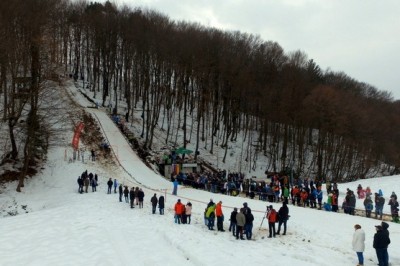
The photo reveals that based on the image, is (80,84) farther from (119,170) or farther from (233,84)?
(119,170)

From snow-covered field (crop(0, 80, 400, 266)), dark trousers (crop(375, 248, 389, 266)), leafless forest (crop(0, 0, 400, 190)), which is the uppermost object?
leafless forest (crop(0, 0, 400, 190))

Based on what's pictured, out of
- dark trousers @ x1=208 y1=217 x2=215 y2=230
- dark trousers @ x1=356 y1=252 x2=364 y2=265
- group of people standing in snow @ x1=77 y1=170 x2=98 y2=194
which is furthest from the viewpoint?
group of people standing in snow @ x1=77 y1=170 x2=98 y2=194

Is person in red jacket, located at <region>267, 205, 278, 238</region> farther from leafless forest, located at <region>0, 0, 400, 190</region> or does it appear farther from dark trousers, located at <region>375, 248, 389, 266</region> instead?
leafless forest, located at <region>0, 0, 400, 190</region>

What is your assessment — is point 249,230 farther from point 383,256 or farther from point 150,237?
point 383,256

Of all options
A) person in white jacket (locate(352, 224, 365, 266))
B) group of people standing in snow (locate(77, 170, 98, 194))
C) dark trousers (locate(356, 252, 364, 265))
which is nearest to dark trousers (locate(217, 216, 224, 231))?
person in white jacket (locate(352, 224, 365, 266))

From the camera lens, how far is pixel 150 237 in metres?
19.2

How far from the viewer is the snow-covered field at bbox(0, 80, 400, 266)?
15930mm

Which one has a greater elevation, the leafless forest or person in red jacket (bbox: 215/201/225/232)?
the leafless forest

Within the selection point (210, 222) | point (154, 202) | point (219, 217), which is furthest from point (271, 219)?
point (154, 202)

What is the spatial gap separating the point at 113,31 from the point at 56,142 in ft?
74.9

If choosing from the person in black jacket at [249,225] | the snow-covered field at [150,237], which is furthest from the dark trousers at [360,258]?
the person in black jacket at [249,225]

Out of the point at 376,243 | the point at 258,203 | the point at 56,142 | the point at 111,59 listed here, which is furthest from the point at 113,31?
the point at 376,243

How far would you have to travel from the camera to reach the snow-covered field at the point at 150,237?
15930mm

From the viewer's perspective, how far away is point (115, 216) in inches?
938
